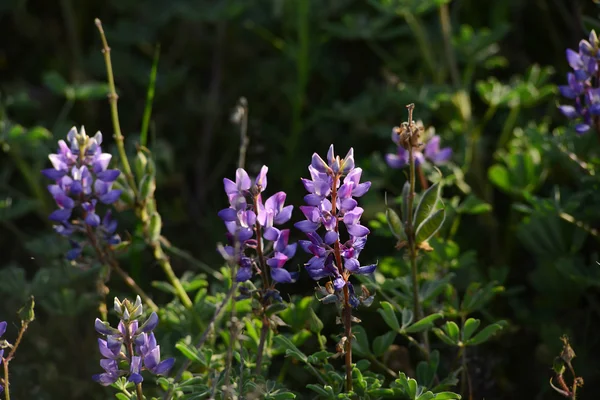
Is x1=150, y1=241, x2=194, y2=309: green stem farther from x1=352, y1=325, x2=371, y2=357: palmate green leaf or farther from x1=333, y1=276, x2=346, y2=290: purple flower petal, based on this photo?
x1=333, y1=276, x2=346, y2=290: purple flower petal

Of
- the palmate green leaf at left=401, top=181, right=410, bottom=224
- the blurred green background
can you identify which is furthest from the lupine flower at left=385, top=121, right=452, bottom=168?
the palmate green leaf at left=401, top=181, right=410, bottom=224

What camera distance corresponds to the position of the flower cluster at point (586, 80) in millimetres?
2070

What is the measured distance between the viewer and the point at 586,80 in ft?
7.02

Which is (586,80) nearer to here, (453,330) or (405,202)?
(405,202)

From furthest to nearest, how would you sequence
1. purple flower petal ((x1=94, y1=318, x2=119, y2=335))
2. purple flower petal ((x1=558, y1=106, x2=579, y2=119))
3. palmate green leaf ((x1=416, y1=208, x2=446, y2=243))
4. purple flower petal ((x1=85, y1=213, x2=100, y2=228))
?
1. purple flower petal ((x1=558, y1=106, x2=579, y2=119))
2. purple flower petal ((x1=85, y1=213, x2=100, y2=228))
3. palmate green leaf ((x1=416, y1=208, x2=446, y2=243))
4. purple flower petal ((x1=94, y1=318, x2=119, y2=335))

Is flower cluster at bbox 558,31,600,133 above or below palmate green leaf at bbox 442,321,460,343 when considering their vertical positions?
above

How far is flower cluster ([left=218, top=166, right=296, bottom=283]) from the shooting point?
172 cm

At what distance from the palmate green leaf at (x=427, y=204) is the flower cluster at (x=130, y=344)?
0.69m

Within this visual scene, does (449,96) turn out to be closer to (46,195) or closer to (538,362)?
(538,362)

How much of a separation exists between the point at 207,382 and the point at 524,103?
1583 mm

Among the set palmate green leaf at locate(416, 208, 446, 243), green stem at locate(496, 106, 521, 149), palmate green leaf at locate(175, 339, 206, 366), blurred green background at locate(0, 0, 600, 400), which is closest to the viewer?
palmate green leaf at locate(175, 339, 206, 366)

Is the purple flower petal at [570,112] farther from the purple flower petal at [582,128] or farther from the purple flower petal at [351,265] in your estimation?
the purple flower petal at [351,265]

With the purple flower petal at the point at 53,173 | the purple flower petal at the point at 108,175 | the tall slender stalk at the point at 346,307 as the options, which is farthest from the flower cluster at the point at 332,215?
the purple flower petal at the point at 53,173

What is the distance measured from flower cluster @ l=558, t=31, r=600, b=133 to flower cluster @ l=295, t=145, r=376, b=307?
29.6 inches
